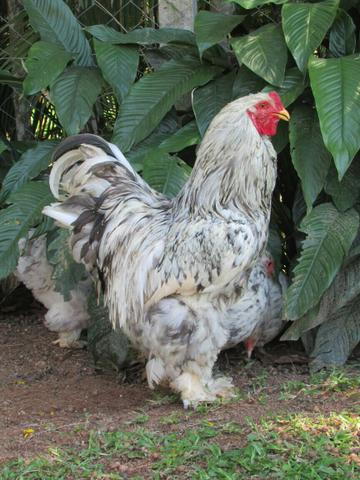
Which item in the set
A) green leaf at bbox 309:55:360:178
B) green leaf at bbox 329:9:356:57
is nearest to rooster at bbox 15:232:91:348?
green leaf at bbox 309:55:360:178

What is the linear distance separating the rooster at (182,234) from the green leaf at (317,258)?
1.01 feet

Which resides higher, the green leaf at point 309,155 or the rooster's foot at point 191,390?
the green leaf at point 309,155

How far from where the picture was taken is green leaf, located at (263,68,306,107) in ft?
14.9

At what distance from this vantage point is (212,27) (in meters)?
4.85

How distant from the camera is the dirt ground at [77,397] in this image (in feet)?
13.0

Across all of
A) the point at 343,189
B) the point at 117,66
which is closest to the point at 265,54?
the point at 343,189

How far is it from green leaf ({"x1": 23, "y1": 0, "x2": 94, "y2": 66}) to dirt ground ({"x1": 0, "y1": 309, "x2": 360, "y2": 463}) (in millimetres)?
2048

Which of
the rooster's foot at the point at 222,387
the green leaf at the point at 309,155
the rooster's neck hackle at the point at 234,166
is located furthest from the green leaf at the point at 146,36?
the rooster's foot at the point at 222,387

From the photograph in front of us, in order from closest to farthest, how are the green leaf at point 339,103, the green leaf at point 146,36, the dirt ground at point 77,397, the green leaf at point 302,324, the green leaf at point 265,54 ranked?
the dirt ground at point 77,397
the green leaf at point 339,103
the green leaf at point 265,54
the green leaf at point 302,324
the green leaf at point 146,36

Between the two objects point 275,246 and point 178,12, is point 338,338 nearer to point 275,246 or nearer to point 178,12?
point 275,246

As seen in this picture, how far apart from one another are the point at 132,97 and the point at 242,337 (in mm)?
1634

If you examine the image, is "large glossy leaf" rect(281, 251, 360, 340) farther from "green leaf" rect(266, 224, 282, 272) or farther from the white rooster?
"green leaf" rect(266, 224, 282, 272)

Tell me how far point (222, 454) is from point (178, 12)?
10.4 ft

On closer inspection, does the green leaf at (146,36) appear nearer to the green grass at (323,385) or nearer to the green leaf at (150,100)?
the green leaf at (150,100)
